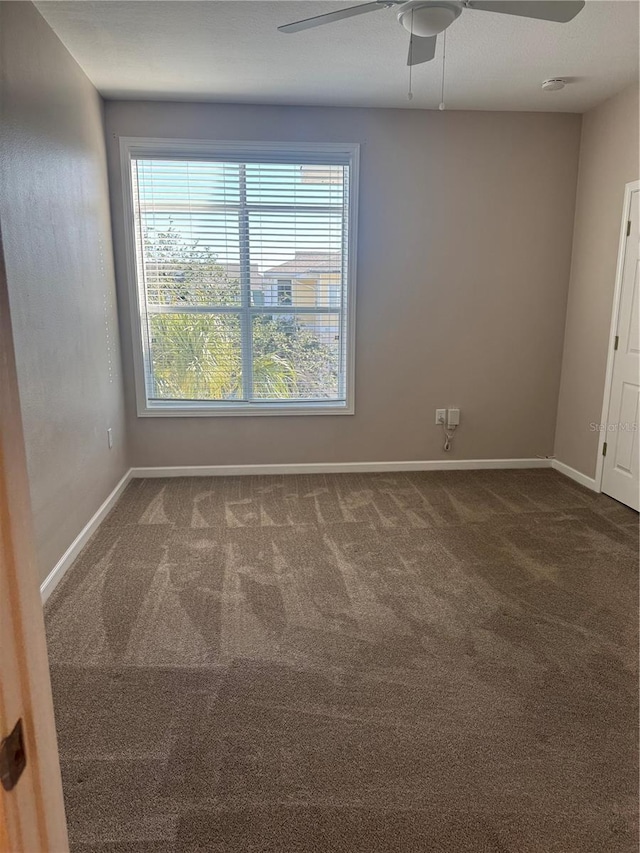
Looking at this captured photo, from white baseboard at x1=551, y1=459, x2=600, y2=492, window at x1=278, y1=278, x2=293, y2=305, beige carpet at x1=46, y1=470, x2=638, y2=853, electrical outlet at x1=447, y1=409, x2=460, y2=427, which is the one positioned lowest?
beige carpet at x1=46, y1=470, x2=638, y2=853

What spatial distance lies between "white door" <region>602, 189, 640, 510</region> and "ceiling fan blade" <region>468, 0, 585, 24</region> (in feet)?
6.03

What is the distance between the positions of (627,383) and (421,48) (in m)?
2.48

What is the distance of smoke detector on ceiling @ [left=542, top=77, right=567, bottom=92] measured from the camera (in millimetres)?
3347

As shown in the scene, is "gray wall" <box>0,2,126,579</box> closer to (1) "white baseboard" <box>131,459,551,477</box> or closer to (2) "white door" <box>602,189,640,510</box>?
(1) "white baseboard" <box>131,459,551,477</box>

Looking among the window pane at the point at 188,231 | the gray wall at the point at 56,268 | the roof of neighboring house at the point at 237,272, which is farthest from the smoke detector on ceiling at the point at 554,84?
the gray wall at the point at 56,268

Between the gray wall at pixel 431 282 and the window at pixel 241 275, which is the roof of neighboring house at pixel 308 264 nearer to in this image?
the window at pixel 241 275

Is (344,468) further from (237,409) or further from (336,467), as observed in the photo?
(237,409)

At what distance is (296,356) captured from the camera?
4242mm

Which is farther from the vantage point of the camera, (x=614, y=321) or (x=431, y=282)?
(x=431, y=282)

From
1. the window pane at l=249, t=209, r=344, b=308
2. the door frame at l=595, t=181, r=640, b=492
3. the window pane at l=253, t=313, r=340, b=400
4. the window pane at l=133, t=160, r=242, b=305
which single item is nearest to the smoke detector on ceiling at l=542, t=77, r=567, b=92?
the door frame at l=595, t=181, r=640, b=492

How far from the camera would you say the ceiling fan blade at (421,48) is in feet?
8.02

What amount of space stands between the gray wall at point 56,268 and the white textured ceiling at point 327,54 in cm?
28

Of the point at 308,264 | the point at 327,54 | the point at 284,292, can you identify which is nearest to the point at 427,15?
the point at 327,54

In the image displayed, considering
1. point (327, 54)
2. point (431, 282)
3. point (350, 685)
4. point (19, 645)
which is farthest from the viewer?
point (431, 282)
